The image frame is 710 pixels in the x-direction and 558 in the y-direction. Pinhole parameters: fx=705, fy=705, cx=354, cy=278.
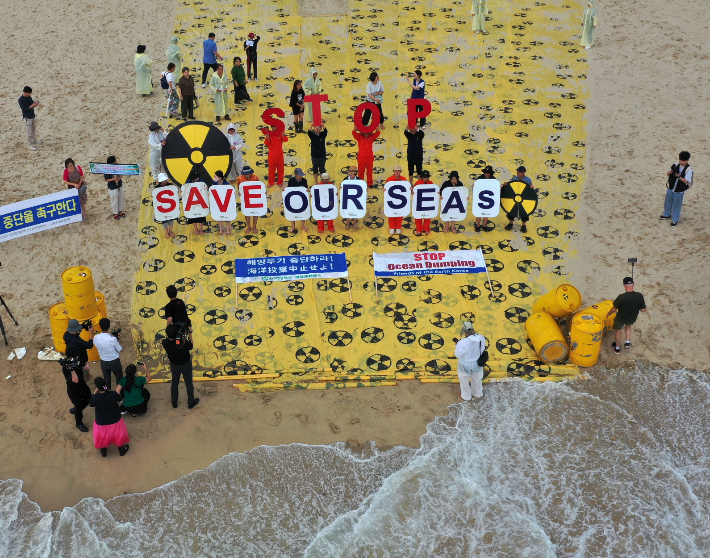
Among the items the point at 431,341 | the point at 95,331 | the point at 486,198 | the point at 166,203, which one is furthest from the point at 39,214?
the point at 486,198

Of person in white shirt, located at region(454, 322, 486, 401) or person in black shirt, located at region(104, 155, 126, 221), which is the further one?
person in black shirt, located at region(104, 155, 126, 221)

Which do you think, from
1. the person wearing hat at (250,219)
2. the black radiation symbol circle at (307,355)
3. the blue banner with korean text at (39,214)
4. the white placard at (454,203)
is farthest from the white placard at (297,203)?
the blue banner with korean text at (39,214)

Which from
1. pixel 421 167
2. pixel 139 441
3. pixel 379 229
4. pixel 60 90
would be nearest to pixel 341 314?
pixel 379 229

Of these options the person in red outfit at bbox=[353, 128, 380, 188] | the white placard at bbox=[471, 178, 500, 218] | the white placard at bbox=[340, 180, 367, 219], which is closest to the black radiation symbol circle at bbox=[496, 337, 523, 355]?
the white placard at bbox=[471, 178, 500, 218]

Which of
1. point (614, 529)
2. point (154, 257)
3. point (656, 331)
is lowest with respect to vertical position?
point (614, 529)

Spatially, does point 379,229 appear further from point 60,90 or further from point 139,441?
point 60,90

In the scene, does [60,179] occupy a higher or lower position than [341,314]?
higher

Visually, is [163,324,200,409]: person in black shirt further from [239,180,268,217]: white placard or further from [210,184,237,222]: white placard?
[239,180,268,217]: white placard

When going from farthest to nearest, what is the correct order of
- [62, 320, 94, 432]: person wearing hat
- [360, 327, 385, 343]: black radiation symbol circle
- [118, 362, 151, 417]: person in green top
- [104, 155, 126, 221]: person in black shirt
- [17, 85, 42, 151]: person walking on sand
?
[17, 85, 42, 151]: person walking on sand, [104, 155, 126, 221]: person in black shirt, [360, 327, 385, 343]: black radiation symbol circle, [118, 362, 151, 417]: person in green top, [62, 320, 94, 432]: person wearing hat
